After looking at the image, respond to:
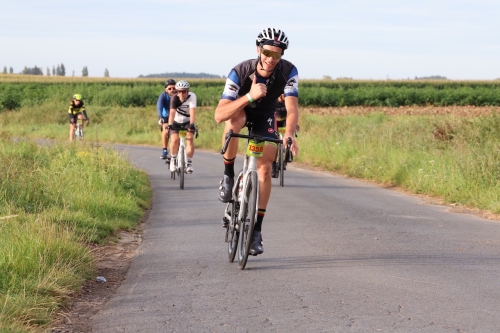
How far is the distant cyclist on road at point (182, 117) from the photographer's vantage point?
55.3 ft

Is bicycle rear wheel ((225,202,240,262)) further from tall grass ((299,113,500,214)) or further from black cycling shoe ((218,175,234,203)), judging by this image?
tall grass ((299,113,500,214))

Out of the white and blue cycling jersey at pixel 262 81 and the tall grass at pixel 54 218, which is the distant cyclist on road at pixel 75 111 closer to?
the tall grass at pixel 54 218

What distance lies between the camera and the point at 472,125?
1975 cm

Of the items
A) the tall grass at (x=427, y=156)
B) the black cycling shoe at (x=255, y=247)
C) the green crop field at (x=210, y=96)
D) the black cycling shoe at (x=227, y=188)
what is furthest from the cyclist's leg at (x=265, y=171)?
the green crop field at (x=210, y=96)

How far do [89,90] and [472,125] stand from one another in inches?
2031

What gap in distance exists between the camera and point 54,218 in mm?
10203

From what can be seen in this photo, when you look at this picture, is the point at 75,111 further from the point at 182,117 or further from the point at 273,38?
the point at 273,38

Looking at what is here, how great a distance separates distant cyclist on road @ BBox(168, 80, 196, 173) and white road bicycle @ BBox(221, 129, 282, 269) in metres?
8.27

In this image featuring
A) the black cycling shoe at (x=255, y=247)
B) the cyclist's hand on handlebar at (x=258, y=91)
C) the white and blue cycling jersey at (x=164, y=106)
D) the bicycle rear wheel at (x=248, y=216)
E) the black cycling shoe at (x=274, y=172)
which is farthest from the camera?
the white and blue cycling jersey at (x=164, y=106)

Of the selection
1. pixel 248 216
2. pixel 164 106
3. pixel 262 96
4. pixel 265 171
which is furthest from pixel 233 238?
pixel 164 106

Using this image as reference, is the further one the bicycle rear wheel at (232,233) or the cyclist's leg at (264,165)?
the bicycle rear wheel at (232,233)

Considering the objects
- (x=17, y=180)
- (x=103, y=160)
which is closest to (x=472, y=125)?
(x=103, y=160)

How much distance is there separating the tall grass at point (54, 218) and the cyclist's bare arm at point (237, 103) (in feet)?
6.08

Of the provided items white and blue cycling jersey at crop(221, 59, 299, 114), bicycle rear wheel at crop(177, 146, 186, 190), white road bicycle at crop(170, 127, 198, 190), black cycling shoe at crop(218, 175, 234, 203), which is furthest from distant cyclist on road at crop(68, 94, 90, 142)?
Answer: white and blue cycling jersey at crop(221, 59, 299, 114)
